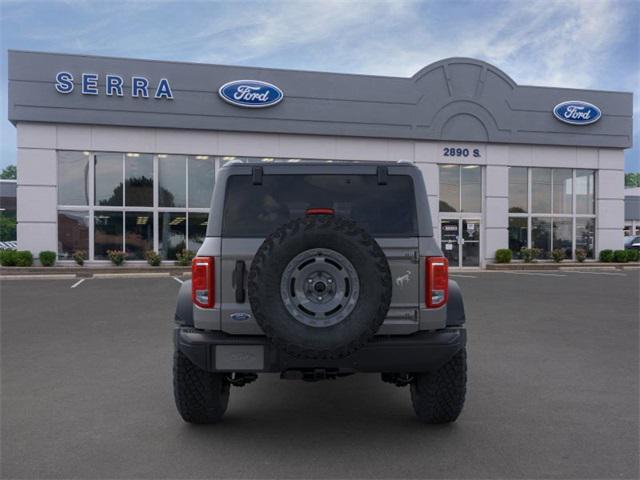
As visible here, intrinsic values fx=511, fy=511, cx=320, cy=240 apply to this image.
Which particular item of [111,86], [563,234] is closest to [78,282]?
[111,86]

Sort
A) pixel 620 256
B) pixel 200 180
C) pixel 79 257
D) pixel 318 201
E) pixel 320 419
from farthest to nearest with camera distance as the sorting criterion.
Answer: pixel 620 256, pixel 200 180, pixel 79 257, pixel 320 419, pixel 318 201

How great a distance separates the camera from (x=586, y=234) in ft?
85.7

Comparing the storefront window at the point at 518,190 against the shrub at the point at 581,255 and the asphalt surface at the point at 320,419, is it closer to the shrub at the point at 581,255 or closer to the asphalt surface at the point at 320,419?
the shrub at the point at 581,255

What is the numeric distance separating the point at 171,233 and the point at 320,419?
60.9ft

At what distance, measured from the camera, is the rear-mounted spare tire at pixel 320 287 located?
331 centimetres

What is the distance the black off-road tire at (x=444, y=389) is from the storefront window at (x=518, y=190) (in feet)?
74.2

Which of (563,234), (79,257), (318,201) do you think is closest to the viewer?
(318,201)

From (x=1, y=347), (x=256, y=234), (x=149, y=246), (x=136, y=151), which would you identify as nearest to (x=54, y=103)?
(x=136, y=151)

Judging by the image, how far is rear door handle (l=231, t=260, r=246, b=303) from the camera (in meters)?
3.63

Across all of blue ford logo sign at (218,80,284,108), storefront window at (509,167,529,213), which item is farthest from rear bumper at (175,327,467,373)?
storefront window at (509,167,529,213)

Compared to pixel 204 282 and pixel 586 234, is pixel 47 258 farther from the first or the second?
pixel 586 234

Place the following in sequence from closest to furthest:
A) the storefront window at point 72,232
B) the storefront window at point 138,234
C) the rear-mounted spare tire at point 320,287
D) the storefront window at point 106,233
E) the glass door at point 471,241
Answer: the rear-mounted spare tire at point 320,287 < the storefront window at point 72,232 < the storefront window at point 106,233 < the storefront window at point 138,234 < the glass door at point 471,241

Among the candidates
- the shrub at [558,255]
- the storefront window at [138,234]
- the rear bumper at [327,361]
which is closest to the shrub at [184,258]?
the storefront window at [138,234]

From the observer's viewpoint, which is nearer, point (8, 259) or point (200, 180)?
point (8, 259)
